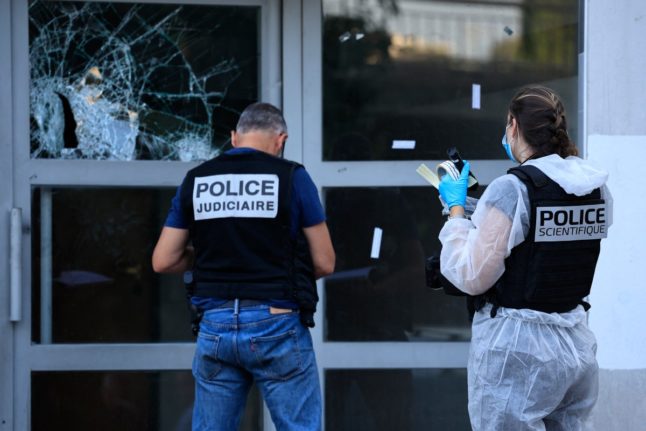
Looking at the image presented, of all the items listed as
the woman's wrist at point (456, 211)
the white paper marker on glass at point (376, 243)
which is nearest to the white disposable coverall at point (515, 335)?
the woman's wrist at point (456, 211)

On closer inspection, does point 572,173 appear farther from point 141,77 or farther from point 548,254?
point 141,77

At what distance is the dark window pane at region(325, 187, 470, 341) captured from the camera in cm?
498

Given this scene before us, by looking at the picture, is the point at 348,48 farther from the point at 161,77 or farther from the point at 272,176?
the point at 272,176

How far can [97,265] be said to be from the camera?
494 centimetres

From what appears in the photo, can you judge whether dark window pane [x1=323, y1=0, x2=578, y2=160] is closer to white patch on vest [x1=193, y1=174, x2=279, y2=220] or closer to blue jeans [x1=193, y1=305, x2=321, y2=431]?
white patch on vest [x1=193, y1=174, x2=279, y2=220]

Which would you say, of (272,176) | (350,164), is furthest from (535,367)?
(350,164)

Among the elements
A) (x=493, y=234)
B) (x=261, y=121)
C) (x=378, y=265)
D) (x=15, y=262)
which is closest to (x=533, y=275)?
(x=493, y=234)

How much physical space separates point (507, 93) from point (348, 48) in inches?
32.8

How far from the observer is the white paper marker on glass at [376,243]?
4.98 m

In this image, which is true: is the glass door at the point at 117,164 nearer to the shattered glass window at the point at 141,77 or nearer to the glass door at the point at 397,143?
the shattered glass window at the point at 141,77

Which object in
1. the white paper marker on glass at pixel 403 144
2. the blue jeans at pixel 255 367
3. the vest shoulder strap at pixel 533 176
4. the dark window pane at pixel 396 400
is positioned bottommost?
the dark window pane at pixel 396 400

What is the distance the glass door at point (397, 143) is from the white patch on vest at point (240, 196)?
1255 mm

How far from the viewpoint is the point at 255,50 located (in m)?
5.01

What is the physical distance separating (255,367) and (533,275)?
3.63 feet
